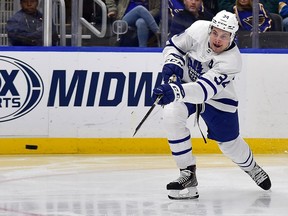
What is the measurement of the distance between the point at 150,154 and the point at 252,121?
0.95m

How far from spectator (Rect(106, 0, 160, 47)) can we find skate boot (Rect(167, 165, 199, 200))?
290cm

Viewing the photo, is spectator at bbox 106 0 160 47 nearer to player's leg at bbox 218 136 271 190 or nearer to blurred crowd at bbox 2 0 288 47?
blurred crowd at bbox 2 0 288 47

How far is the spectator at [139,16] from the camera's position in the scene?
797 cm

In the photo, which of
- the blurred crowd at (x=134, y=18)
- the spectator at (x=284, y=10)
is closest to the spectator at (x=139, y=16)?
the blurred crowd at (x=134, y=18)

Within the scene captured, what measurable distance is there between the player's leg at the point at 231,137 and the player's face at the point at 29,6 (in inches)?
113

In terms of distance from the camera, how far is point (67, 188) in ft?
18.4

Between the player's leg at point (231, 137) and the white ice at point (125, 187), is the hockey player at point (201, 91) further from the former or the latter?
the white ice at point (125, 187)

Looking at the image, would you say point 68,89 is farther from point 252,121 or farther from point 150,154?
point 252,121

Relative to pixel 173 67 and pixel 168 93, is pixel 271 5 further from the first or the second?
pixel 168 93

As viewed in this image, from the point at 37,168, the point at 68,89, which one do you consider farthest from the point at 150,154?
the point at 37,168

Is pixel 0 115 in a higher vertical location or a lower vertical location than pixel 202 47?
Result: lower

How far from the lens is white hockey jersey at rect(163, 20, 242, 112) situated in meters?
4.98

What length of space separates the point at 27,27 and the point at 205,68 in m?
3.00

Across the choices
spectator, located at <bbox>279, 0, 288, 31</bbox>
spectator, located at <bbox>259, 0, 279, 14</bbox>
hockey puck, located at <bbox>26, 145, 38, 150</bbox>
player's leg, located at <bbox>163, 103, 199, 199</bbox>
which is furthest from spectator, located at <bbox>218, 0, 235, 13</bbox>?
player's leg, located at <bbox>163, 103, 199, 199</bbox>
